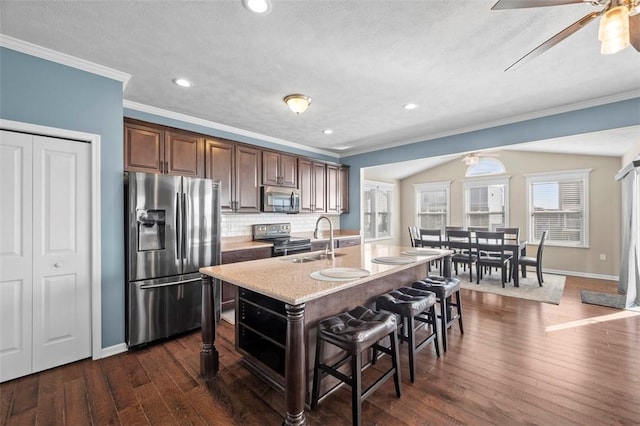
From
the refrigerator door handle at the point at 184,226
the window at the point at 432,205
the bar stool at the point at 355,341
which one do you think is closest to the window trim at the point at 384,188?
the window at the point at 432,205

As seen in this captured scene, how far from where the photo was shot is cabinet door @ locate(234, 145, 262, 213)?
13.6 feet

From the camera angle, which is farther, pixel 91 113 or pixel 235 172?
pixel 235 172

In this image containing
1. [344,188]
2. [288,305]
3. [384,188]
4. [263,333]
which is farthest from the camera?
[384,188]

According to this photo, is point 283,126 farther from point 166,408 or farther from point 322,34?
point 166,408

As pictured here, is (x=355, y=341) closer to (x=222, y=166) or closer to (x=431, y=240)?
(x=222, y=166)

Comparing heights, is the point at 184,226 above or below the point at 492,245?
above

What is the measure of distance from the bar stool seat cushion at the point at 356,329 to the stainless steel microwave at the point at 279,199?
275 centimetres

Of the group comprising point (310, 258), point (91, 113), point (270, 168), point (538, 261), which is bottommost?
Answer: point (538, 261)

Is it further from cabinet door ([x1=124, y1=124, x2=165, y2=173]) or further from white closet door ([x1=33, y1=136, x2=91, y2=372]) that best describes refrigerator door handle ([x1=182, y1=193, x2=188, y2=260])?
white closet door ([x1=33, y1=136, x2=91, y2=372])

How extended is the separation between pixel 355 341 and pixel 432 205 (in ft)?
23.2

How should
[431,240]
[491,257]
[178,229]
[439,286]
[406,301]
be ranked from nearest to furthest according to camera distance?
[406,301] < [439,286] < [178,229] < [491,257] < [431,240]

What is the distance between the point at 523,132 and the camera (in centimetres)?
380

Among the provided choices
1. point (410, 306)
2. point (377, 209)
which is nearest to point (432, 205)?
point (377, 209)

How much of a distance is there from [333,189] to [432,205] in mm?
3755
